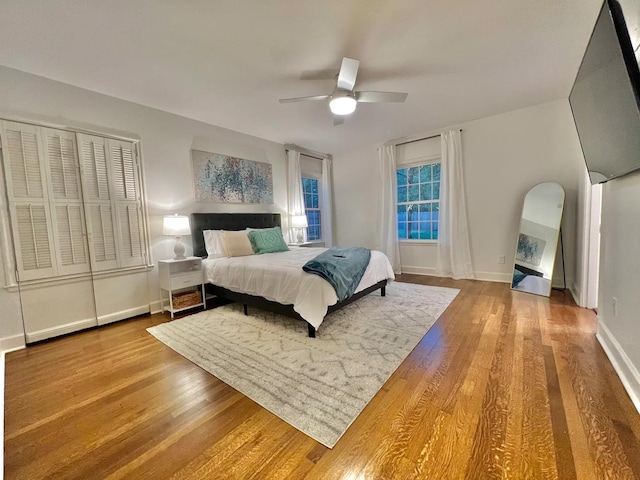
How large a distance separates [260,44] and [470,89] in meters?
2.55

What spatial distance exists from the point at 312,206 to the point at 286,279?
358cm

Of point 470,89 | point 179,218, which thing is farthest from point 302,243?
point 470,89

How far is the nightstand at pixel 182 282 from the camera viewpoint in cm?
325

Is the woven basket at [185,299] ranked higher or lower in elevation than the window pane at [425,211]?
lower

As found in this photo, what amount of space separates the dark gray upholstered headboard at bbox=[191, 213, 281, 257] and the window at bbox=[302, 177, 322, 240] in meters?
1.24

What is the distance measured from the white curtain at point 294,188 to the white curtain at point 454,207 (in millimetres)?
2669

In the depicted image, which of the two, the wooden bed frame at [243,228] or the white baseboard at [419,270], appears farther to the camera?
the white baseboard at [419,270]

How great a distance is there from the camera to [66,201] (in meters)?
2.78

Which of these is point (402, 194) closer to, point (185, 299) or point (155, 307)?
point (185, 299)

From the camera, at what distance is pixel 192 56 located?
93.0 inches

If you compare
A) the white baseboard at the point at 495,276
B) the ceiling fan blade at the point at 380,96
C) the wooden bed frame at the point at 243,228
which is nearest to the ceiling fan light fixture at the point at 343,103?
the ceiling fan blade at the point at 380,96

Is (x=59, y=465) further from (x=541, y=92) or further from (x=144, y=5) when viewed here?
(x=541, y=92)

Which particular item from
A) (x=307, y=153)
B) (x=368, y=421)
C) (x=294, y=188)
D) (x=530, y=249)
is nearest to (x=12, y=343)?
(x=368, y=421)

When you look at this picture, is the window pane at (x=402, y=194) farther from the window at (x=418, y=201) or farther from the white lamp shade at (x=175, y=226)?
the white lamp shade at (x=175, y=226)
